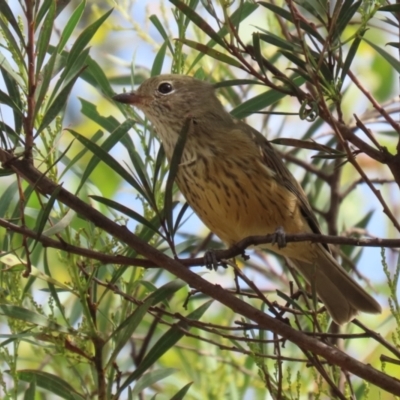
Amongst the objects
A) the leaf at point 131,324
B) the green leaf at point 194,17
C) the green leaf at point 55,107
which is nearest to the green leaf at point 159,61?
the green leaf at point 194,17

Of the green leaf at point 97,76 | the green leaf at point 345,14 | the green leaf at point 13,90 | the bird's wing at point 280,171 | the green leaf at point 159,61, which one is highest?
the bird's wing at point 280,171

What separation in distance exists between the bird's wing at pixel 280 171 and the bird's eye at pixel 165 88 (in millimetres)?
527

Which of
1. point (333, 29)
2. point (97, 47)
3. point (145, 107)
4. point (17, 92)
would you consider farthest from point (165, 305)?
point (97, 47)

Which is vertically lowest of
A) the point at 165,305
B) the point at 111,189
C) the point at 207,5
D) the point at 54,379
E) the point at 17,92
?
the point at 54,379

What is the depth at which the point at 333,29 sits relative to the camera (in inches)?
99.3

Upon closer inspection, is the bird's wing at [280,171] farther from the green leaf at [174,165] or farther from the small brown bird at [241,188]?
the green leaf at [174,165]

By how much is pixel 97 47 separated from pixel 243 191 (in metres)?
2.87

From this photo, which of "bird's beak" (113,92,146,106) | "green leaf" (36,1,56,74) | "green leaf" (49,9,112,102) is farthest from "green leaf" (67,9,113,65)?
"bird's beak" (113,92,146,106)

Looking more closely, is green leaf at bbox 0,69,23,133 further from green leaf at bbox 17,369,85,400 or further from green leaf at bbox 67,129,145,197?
green leaf at bbox 17,369,85,400

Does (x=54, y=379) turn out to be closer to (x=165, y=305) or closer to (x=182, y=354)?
(x=165, y=305)

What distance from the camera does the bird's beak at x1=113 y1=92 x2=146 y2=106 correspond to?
409 centimetres

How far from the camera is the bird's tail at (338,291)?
4.23 m

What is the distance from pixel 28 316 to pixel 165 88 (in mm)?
2425

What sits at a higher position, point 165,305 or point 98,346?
point 165,305
